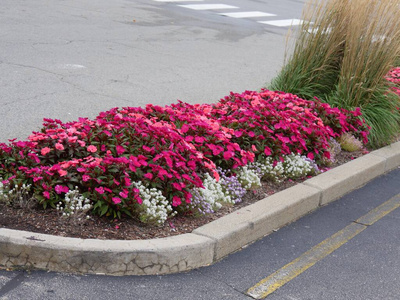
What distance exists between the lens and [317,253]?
14.6 feet

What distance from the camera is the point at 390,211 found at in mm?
5484

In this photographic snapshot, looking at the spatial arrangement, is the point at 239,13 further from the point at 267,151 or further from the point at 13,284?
the point at 13,284

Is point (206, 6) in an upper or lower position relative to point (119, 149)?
upper

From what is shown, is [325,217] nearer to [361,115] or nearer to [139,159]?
[139,159]

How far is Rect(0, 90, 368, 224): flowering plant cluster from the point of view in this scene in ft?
13.8

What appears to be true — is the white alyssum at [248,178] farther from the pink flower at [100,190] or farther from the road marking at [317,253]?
the pink flower at [100,190]

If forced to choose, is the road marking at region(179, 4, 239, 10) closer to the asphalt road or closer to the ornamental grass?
the asphalt road

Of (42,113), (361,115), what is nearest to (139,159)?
(42,113)

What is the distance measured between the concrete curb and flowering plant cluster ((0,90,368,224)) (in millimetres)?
305

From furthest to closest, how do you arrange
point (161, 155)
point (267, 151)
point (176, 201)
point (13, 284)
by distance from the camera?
point (267, 151), point (161, 155), point (176, 201), point (13, 284)

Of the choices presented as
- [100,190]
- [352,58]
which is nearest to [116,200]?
[100,190]

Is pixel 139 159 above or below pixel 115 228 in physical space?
above

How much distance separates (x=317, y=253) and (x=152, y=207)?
51.5 inches

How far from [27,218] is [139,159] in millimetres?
920
